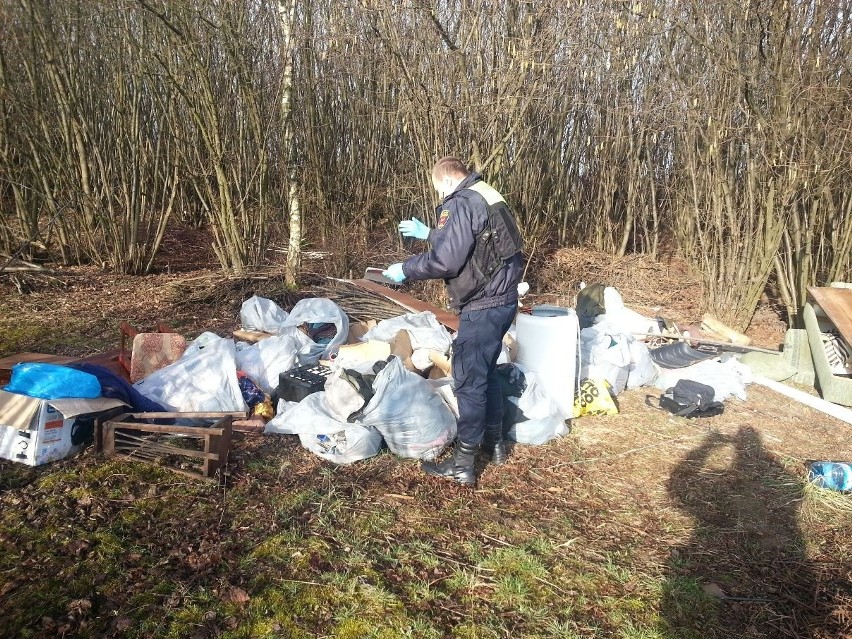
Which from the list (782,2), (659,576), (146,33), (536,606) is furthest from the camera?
(146,33)

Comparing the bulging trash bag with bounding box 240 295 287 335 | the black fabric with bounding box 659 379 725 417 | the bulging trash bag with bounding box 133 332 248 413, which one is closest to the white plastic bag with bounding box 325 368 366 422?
the bulging trash bag with bounding box 133 332 248 413

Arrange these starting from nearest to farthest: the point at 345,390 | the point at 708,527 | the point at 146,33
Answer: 1. the point at 708,527
2. the point at 345,390
3. the point at 146,33

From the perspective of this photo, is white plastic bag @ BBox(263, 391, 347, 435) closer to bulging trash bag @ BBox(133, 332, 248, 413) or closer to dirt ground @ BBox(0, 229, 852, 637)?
dirt ground @ BBox(0, 229, 852, 637)

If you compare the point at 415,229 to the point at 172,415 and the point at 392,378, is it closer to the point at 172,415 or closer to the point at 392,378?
the point at 392,378

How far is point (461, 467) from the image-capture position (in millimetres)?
3373

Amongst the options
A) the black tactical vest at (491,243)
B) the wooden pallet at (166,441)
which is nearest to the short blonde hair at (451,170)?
the black tactical vest at (491,243)

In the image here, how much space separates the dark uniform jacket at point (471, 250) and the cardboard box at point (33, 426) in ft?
6.41

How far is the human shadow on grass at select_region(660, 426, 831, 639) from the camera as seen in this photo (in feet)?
7.77

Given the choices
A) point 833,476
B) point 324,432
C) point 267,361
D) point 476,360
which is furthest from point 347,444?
point 833,476

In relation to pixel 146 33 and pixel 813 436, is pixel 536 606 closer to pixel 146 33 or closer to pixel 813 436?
pixel 813 436

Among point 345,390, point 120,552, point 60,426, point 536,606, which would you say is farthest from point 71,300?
point 536,606

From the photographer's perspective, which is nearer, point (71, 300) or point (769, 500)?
point (769, 500)

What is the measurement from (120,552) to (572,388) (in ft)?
9.63

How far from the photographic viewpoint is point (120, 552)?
98.5 inches
